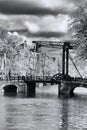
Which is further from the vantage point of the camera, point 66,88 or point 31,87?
point 31,87

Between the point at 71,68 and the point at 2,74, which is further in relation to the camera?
the point at 71,68

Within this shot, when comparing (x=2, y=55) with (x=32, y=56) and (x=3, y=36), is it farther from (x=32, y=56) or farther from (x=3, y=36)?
(x=32, y=56)

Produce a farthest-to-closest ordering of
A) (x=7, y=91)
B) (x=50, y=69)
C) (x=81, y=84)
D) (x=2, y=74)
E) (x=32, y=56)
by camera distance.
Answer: (x=50, y=69)
(x=32, y=56)
(x=2, y=74)
(x=7, y=91)
(x=81, y=84)

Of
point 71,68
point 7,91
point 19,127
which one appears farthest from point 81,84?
point 71,68

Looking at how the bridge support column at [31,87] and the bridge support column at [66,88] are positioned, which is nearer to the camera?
the bridge support column at [66,88]

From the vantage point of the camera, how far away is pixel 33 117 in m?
36.9

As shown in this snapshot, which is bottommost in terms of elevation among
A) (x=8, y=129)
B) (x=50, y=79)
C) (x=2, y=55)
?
(x=8, y=129)

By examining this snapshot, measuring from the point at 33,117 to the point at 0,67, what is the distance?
6141 centimetres

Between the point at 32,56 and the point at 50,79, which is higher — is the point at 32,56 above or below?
above

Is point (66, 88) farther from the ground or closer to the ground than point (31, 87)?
closer to the ground

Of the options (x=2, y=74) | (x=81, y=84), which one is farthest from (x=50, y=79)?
(x=2, y=74)

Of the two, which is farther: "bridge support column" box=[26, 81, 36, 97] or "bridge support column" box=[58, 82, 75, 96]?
"bridge support column" box=[26, 81, 36, 97]

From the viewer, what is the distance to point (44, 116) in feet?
124

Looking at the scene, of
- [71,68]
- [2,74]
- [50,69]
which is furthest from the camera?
[71,68]
